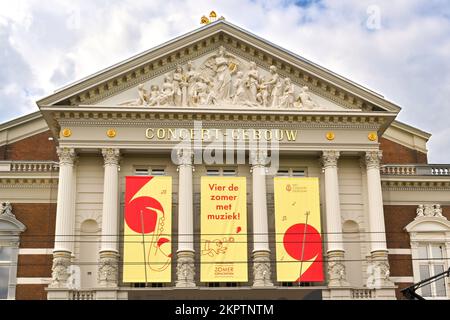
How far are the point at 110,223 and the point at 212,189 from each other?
16.7 ft

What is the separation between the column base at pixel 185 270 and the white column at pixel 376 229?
838 cm

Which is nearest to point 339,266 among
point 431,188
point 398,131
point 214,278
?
point 214,278

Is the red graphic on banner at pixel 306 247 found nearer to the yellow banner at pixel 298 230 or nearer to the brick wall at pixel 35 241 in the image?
the yellow banner at pixel 298 230

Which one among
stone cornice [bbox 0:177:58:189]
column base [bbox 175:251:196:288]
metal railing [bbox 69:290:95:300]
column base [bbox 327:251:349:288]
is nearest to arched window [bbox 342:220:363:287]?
column base [bbox 327:251:349:288]

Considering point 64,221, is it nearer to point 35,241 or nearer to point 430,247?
point 35,241

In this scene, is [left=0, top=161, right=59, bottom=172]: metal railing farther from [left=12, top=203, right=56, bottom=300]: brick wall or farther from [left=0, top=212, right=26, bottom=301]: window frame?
[left=0, top=212, right=26, bottom=301]: window frame

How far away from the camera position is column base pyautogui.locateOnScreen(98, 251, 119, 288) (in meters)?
35.2

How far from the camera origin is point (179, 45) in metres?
38.8

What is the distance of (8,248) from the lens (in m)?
39.7

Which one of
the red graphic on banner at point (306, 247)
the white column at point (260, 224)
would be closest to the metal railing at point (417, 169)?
the red graphic on banner at point (306, 247)

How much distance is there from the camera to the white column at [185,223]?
35594mm
